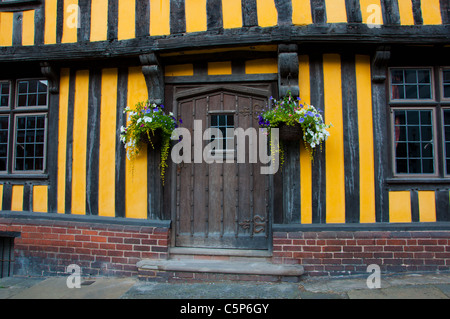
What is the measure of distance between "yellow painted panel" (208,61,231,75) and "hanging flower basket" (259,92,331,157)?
3.29ft

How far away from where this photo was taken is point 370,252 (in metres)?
3.99

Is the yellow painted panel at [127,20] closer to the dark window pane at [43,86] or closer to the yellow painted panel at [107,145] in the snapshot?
the yellow painted panel at [107,145]

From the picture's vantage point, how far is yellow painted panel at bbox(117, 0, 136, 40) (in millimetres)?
4453

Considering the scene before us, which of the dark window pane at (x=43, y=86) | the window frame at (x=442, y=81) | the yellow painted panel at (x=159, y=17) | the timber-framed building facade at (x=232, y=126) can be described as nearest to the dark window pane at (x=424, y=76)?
the timber-framed building facade at (x=232, y=126)

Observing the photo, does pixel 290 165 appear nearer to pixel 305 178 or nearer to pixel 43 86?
pixel 305 178

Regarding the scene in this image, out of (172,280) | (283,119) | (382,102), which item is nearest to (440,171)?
(382,102)

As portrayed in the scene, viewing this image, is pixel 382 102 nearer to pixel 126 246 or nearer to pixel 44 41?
pixel 126 246

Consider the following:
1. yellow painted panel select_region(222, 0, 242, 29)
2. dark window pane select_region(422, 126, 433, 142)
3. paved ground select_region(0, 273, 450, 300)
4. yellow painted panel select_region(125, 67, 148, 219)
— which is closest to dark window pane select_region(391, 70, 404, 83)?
dark window pane select_region(422, 126, 433, 142)

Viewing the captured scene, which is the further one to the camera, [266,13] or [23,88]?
[23,88]

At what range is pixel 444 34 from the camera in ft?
13.1

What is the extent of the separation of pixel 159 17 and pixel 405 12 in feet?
11.5

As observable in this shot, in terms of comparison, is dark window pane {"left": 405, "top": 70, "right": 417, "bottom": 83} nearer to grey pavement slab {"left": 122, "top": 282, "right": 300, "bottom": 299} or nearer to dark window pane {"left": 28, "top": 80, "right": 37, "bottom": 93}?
grey pavement slab {"left": 122, "top": 282, "right": 300, "bottom": 299}

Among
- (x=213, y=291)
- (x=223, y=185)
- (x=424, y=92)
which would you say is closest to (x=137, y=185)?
(x=223, y=185)

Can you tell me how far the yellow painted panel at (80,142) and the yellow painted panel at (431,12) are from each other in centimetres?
507
